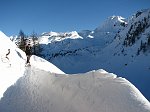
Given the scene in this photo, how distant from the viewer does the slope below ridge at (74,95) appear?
13812 millimetres

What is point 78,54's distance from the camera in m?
151

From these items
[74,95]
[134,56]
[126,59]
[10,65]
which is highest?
[134,56]

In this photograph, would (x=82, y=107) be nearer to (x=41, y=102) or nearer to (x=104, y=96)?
(x=104, y=96)

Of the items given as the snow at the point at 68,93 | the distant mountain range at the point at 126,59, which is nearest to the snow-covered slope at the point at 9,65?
the snow at the point at 68,93

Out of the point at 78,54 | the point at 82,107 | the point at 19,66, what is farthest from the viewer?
the point at 78,54

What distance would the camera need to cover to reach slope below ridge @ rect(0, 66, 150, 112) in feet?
45.3

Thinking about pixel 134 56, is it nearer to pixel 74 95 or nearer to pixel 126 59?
pixel 126 59

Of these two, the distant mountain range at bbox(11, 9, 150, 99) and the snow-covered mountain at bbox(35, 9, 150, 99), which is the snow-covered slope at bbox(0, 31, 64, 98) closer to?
the snow-covered mountain at bbox(35, 9, 150, 99)

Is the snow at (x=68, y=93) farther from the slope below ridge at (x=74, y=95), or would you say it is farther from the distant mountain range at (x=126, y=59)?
the distant mountain range at (x=126, y=59)

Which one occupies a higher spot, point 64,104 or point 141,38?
point 141,38

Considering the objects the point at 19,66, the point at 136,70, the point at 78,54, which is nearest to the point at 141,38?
the point at 136,70

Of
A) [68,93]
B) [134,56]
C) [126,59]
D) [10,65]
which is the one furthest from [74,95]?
[126,59]

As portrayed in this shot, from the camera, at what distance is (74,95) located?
14.9 meters

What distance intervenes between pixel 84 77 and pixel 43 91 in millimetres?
2080
